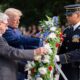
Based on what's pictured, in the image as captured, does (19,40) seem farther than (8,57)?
Yes

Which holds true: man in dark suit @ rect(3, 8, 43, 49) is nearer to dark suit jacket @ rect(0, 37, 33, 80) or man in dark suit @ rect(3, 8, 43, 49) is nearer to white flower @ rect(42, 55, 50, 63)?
white flower @ rect(42, 55, 50, 63)

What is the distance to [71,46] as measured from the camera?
9.00 meters

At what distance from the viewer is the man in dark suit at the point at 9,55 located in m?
7.59

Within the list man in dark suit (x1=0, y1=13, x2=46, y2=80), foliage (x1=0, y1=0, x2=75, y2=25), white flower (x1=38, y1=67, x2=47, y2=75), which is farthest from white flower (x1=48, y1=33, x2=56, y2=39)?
foliage (x1=0, y1=0, x2=75, y2=25)

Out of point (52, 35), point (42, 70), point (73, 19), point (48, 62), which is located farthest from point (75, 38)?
point (42, 70)

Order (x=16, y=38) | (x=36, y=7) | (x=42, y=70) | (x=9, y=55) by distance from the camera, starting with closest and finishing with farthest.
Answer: (x=9, y=55), (x=42, y=70), (x=16, y=38), (x=36, y=7)

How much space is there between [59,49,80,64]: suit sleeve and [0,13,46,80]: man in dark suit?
109 centimetres

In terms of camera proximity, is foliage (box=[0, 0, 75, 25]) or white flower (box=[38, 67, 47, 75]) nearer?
white flower (box=[38, 67, 47, 75])

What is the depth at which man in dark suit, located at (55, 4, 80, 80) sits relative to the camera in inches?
349

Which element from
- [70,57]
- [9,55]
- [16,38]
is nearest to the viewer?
[9,55]

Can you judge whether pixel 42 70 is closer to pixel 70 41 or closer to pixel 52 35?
pixel 52 35

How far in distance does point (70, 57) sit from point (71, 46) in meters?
0.23

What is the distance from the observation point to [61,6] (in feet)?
80.9

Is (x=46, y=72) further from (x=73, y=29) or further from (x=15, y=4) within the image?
(x=15, y=4)
